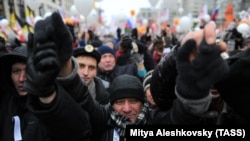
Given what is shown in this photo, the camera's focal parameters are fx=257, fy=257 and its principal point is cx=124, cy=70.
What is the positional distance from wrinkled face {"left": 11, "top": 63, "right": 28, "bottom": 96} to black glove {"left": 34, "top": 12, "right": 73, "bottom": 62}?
2.43 ft

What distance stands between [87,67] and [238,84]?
5.69 feet

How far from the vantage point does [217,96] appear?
1240 mm

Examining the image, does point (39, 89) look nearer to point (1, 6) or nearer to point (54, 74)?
point (54, 74)

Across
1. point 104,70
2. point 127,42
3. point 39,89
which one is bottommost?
point 104,70

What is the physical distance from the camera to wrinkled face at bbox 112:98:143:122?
1.71 meters

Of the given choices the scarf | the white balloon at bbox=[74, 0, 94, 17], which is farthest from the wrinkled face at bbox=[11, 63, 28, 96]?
the white balloon at bbox=[74, 0, 94, 17]

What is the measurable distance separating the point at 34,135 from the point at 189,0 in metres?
58.6

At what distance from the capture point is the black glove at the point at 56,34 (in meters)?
0.89

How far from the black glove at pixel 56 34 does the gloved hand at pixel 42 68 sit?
28 mm

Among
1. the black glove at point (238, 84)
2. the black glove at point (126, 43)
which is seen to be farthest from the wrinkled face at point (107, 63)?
the black glove at point (238, 84)

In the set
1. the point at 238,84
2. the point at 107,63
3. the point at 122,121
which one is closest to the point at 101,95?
the point at 122,121

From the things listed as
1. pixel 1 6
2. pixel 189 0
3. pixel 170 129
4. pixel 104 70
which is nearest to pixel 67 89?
pixel 170 129

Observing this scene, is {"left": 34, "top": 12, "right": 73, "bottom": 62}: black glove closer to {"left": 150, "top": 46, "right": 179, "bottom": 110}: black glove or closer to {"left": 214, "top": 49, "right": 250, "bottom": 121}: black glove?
{"left": 150, "top": 46, "right": 179, "bottom": 110}: black glove

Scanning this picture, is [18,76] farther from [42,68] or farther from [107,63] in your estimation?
[107,63]
